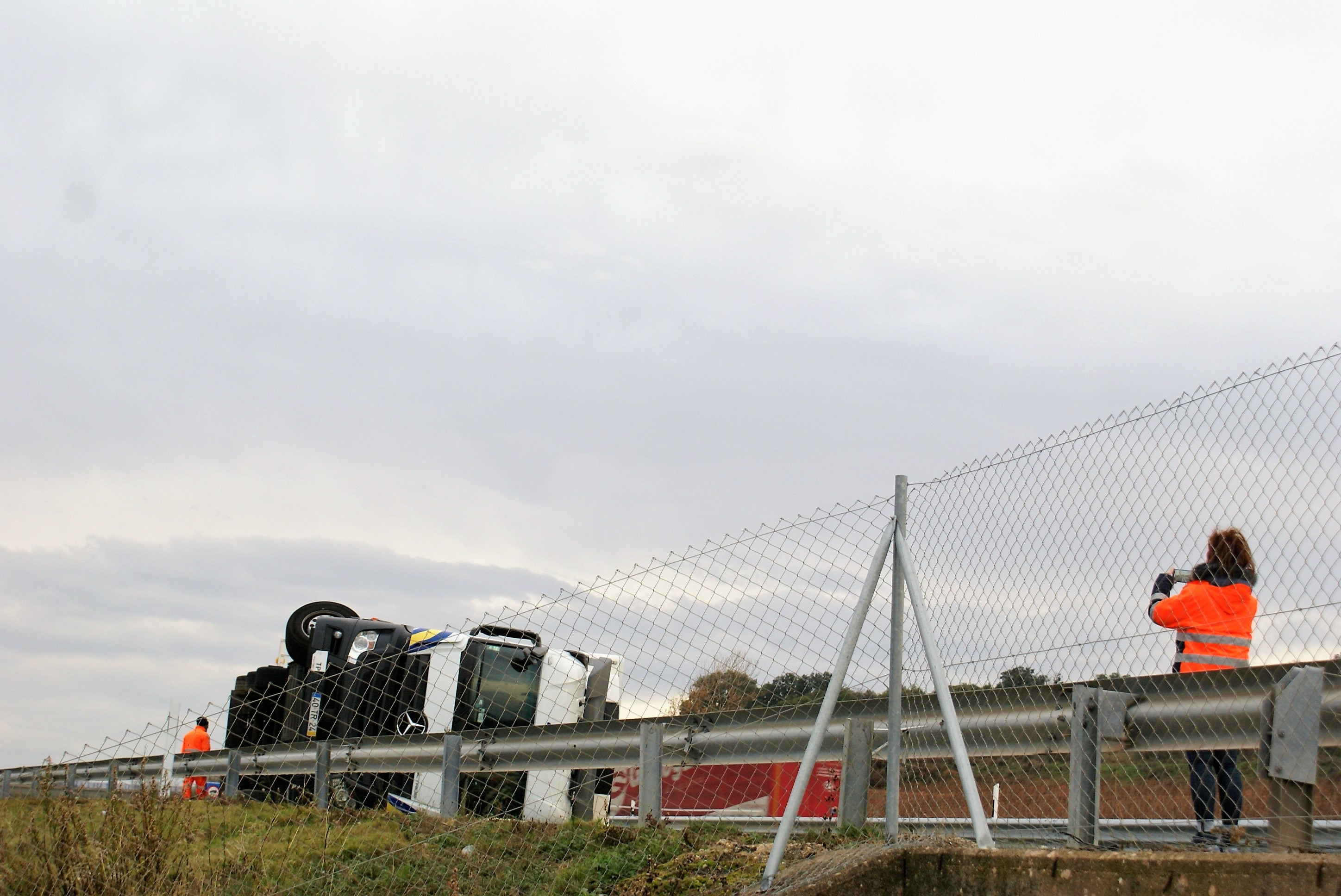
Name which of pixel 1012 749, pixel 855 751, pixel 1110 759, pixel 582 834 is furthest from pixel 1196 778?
pixel 582 834

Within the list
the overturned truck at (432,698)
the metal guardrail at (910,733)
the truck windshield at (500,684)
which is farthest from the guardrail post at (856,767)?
the truck windshield at (500,684)

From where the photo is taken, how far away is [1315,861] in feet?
12.0

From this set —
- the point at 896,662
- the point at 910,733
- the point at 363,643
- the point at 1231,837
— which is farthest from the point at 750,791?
the point at 1231,837

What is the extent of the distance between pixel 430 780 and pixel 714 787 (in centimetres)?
374

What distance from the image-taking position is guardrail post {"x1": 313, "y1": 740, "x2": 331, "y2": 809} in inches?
322

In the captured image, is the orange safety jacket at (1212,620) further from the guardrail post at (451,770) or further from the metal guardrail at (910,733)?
the guardrail post at (451,770)

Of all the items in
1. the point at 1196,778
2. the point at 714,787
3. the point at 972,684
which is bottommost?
the point at 714,787

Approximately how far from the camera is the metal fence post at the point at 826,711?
4.38m

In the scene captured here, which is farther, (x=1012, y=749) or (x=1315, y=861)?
(x=1012, y=749)

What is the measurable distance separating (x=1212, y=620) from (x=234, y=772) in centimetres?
813

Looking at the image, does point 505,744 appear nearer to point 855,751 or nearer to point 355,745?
point 355,745

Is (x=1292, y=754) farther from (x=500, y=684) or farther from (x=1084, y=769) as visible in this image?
(x=500, y=684)

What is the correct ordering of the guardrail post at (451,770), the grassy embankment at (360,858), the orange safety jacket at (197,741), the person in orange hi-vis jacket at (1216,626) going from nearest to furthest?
the person in orange hi-vis jacket at (1216,626)
the grassy embankment at (360,858)
the guardrail post at (451,770)
the orange safety jacket at (197,741)

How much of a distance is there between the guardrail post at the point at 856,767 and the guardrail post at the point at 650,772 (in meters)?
0.97
